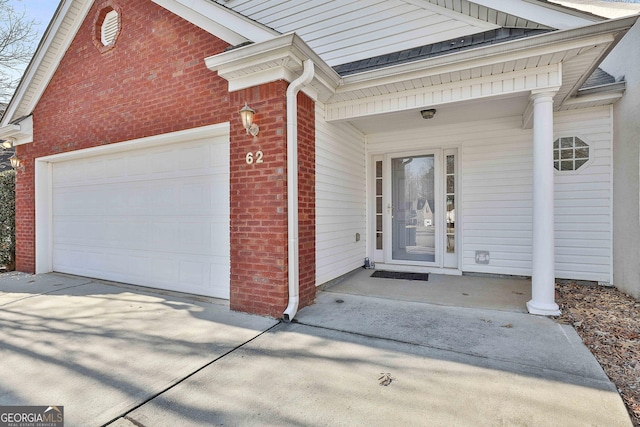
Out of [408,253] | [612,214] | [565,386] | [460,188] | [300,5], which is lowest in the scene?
[565,386]

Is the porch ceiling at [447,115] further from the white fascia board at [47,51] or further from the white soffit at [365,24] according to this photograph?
the white fascia board at [47,51]

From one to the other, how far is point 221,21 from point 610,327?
5.54 meters

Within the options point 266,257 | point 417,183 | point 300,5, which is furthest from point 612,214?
point 300,5

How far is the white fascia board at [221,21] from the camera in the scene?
3766 mm

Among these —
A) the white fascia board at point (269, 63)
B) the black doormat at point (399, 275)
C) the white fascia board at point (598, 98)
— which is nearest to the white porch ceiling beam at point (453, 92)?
the white fascia board at point (269, 63)

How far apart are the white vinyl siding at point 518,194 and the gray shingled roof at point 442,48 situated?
154 cm

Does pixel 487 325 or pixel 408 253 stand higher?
pixel 408 253

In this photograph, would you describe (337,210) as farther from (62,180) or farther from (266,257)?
(62,180)

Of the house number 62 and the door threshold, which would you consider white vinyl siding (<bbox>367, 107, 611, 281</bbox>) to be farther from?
the house number 62

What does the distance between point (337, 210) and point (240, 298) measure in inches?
76.8

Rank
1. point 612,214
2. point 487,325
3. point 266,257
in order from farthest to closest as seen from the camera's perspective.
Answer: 1. point 612,214
2. point 266,257
3. point 487,325

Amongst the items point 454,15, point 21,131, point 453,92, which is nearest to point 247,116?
point 453,92

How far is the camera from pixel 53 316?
370 centimetres

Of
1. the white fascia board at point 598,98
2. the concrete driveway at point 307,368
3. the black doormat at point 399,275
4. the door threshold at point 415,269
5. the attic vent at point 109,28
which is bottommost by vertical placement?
the concrete driveway at point 307,368
